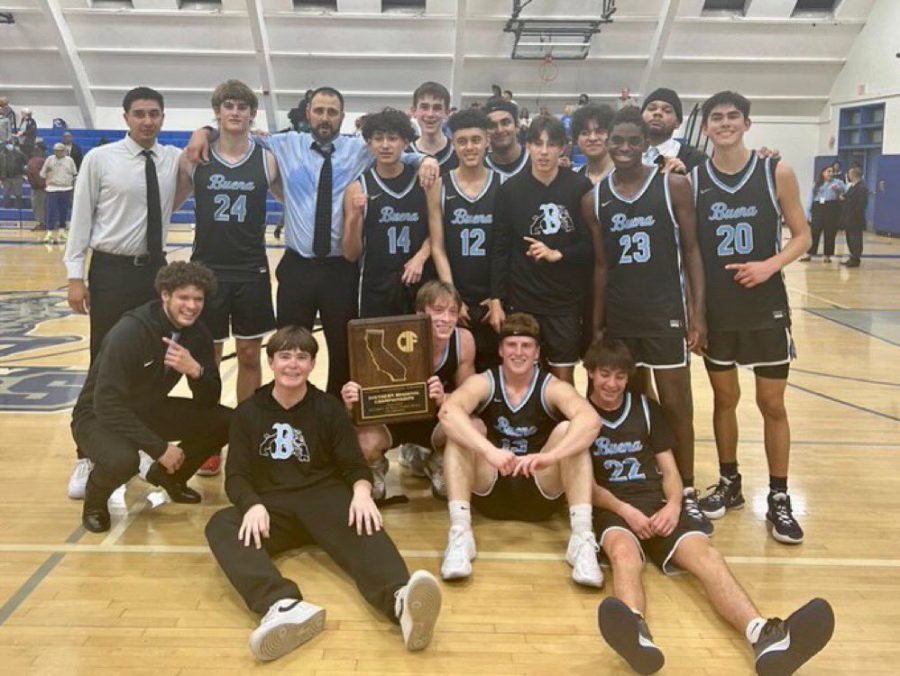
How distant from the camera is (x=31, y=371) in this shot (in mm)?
6332

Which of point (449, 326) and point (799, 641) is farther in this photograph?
point (449, 326)

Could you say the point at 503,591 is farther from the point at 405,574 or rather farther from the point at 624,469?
the point at 624,469

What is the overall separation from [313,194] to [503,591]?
2.22 m

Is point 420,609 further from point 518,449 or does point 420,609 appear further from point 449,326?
point 449,326

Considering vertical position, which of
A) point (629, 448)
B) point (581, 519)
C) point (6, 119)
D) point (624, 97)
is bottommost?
point (581, 519)

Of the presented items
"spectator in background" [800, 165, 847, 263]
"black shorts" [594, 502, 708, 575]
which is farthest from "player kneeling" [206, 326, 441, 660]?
"spectator in background" [800, 165, 847, 263]

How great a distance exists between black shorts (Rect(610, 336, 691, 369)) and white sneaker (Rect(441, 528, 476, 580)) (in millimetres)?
1100

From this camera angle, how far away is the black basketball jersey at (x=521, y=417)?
369 centimetres

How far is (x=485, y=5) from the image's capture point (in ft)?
59.1

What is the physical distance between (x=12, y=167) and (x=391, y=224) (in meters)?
15.3

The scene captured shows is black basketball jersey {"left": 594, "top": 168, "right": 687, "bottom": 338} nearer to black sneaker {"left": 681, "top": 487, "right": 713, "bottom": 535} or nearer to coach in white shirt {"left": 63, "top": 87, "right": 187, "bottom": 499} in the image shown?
black sneaker {"left": 681, "top": 487, "right": 713, "bottom": 535}

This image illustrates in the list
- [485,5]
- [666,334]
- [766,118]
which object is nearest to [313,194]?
[666,334]

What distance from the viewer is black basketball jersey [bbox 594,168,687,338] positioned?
370 centimetres

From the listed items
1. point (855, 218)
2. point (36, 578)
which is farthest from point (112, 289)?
point (855, 218)
